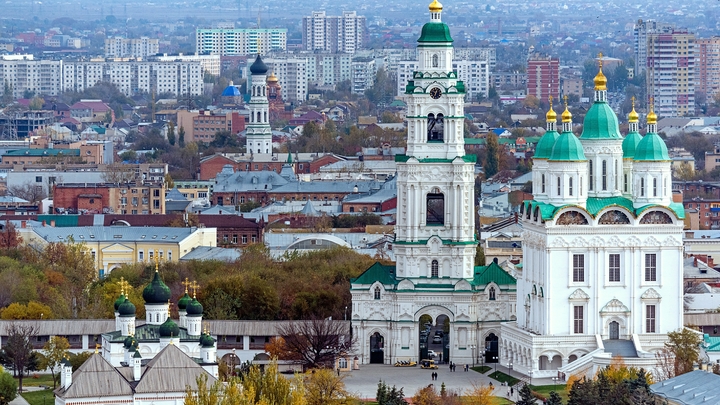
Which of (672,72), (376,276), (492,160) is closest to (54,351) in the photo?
(376,276)

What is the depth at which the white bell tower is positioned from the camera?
63.6 metres

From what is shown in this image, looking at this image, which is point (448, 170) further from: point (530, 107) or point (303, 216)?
point (530, 107)

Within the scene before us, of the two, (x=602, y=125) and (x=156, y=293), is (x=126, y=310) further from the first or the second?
(x=602, y=125)

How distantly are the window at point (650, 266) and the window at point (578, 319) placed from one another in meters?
1.80

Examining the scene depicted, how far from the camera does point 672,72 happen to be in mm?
192375

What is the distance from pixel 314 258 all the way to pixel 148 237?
10512 millimetres

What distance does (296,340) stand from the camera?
60438 mm

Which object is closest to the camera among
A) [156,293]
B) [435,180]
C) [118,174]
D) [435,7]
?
[156,293]

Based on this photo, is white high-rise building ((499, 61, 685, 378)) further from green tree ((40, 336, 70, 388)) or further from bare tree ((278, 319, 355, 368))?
green tree ((40, 336, 70, 388))

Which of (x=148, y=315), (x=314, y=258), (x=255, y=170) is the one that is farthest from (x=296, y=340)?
(x=255, y=170)

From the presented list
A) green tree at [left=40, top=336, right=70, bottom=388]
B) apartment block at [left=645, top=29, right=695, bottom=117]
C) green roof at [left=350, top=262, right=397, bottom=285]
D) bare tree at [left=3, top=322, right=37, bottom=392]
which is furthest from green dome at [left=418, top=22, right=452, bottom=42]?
apartment block at [left=645, top=29, right=695, bottom=117]

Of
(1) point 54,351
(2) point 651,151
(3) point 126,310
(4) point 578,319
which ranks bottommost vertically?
(1) point 54,351

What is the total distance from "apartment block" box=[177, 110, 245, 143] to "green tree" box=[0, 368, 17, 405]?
10512 centimetres

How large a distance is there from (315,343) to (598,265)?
702cm
